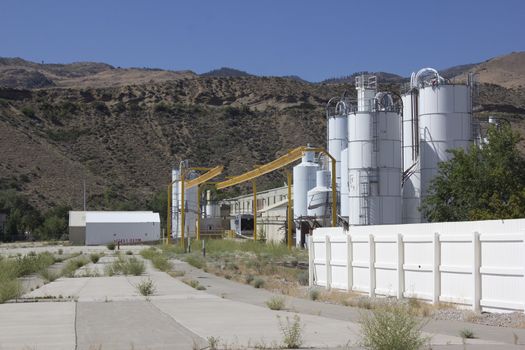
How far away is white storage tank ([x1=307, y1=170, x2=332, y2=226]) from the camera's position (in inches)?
2584

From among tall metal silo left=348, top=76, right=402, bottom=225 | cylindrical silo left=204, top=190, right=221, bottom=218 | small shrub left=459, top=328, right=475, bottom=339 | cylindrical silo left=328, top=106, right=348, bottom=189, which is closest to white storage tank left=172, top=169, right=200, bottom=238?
cylindrical silo left=204, top=190, right=221, bottom=218

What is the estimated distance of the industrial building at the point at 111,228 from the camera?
94375mm

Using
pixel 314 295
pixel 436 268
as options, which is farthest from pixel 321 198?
pixel 436 268

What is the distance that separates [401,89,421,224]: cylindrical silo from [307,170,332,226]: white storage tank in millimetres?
11116

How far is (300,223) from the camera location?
6925 centimetres

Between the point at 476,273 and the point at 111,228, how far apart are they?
78.0 meters

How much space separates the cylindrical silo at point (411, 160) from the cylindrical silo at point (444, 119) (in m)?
1.99

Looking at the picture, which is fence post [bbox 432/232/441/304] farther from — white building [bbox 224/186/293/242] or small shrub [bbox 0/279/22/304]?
white building [bbox 224/186/293/242]

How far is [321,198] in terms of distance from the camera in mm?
66062

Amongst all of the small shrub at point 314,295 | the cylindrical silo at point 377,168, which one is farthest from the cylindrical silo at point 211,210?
the small shrub at point 314,295

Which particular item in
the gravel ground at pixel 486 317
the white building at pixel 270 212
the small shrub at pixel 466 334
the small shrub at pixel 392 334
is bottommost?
the gravel ground at pixel 486 317

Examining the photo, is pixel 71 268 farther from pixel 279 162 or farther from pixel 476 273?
pixel 476 273

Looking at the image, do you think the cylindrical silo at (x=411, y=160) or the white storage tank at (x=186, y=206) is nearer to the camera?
the cylindrical silo at (x=411, y=160)

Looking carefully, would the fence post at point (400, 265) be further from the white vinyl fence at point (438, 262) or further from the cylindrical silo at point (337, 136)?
the cylindrical silo at point (337, 136)
